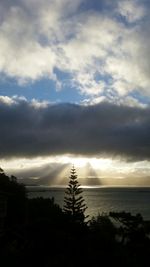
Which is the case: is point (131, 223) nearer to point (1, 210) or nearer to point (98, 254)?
point (1, 210)

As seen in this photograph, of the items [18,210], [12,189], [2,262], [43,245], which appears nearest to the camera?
[2,262]

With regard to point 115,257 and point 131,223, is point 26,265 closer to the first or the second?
point 115,257

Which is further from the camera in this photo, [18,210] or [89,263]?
[18,210]

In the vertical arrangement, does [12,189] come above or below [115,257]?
above

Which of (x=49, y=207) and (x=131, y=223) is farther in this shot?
(x=49, y=207)

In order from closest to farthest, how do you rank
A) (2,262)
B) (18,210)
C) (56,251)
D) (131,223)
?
(2,262) < (56,251) < (131,223) < (18,210)

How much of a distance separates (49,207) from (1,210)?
2272 centimetres

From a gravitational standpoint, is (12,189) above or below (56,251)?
above

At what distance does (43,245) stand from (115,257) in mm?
4044

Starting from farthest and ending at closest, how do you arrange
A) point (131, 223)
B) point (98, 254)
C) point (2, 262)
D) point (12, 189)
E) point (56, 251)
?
point (12, 189) → point (131, 223) → point (56, 251) → point (98, 254) → point (2, 262)

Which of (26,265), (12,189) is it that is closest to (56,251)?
(26,265)

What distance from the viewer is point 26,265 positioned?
15641 mm

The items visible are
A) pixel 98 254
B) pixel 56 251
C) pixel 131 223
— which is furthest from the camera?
pixel 131 223

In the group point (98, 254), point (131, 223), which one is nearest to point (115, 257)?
point (98, 254)
